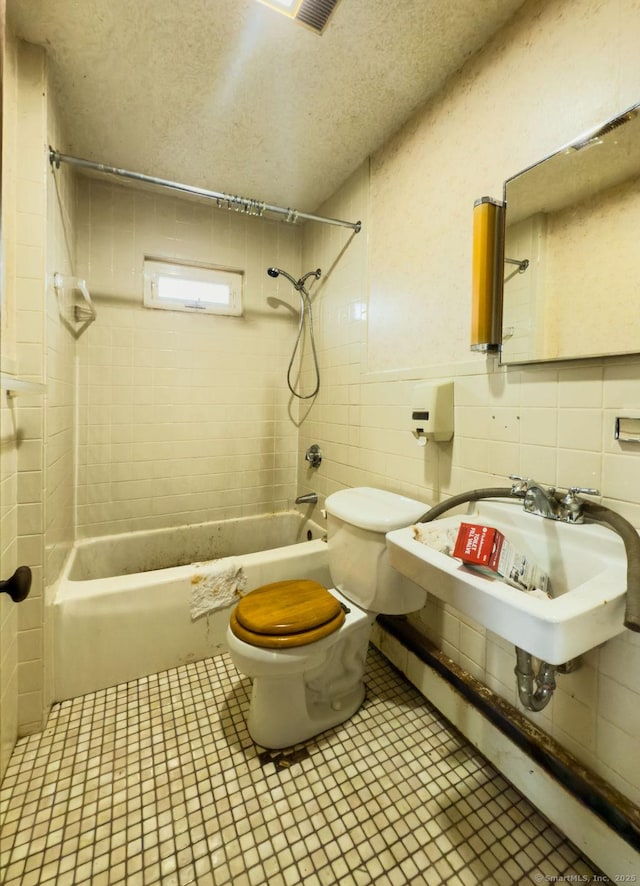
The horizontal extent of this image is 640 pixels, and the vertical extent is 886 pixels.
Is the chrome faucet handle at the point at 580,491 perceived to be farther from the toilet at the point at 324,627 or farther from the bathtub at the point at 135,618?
the bathtub at the point at 135,618

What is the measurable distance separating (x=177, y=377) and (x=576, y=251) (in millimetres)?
1974

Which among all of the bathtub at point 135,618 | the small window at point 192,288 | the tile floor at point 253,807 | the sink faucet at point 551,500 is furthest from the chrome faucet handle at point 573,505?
the small window at point 192,288

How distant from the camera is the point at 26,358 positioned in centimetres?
116

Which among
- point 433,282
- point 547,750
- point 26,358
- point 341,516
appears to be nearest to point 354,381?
point 433,282

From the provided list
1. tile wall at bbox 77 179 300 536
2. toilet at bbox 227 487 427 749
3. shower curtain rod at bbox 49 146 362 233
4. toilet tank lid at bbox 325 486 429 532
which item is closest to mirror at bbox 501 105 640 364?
toilet tank lid at bbox 325 486 429 532

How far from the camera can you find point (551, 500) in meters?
0.93

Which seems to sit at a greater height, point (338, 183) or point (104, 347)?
point (338, 183)

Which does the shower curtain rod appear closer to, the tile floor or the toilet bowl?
the toilet bowl

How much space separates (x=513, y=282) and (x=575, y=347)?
0.29 meters

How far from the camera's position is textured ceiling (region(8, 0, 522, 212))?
1.10m

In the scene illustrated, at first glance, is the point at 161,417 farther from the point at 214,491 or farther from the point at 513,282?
the point at 513,282

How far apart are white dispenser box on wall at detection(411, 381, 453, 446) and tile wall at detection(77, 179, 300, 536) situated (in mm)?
1327

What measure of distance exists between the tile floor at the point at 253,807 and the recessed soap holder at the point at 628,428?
41.3 inches

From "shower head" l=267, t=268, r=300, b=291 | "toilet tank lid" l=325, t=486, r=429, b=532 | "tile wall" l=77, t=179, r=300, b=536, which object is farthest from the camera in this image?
"shower head" l=267, t=268, r=300, b=291
